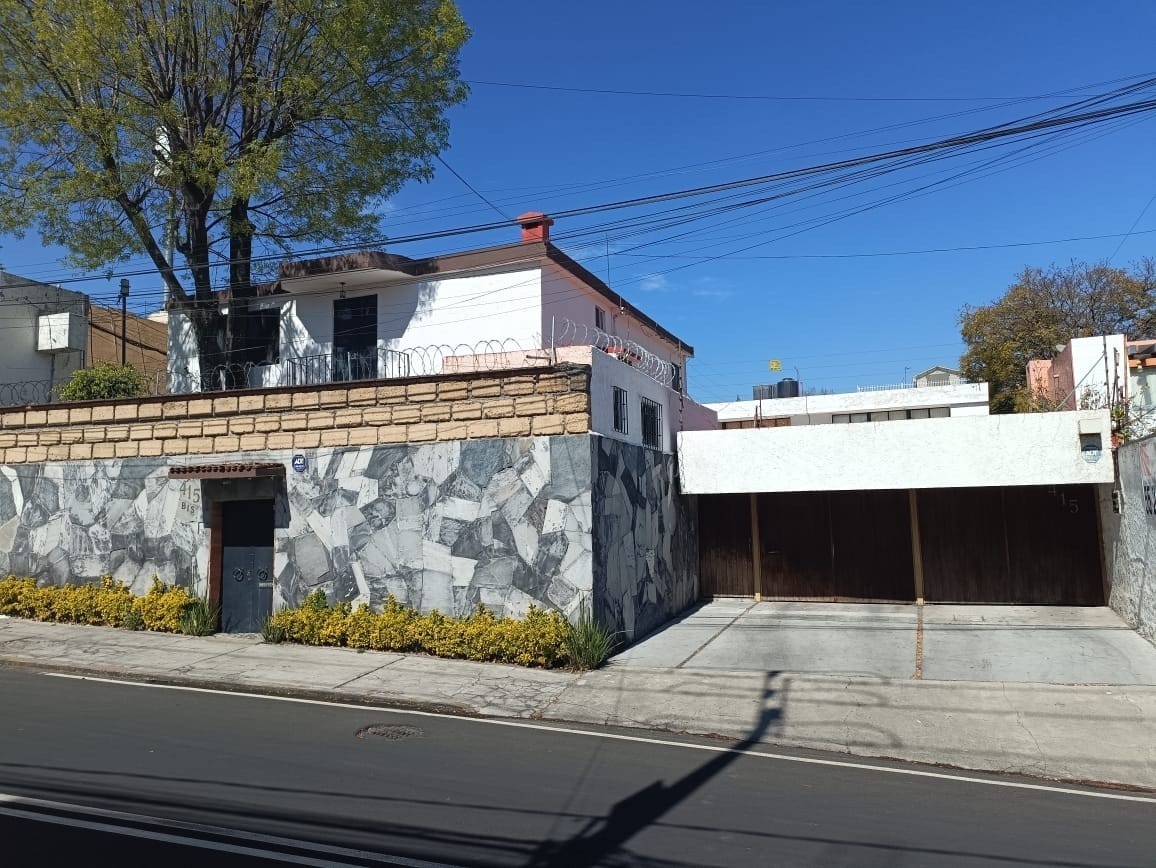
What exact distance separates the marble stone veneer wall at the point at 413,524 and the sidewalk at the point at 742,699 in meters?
1.28

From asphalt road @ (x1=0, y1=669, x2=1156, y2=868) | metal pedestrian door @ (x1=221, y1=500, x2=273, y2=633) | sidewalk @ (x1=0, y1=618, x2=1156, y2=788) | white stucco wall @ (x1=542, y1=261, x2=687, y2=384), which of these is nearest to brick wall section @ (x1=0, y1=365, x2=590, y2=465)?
metal pedestrian door @ (x1=221, y1=500, x2=273, y2=633)

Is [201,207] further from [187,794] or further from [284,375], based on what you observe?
[187,794]

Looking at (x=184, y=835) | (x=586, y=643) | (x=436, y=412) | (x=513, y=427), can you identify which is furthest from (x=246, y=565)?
(x=184, y=835)

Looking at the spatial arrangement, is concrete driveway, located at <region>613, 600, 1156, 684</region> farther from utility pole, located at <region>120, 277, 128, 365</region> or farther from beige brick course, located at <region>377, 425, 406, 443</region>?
utility pole, located at <region>120, 277, 128, 365</region>

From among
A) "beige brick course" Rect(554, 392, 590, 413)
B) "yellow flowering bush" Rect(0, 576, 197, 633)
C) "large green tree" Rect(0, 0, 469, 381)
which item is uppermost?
"large green tree" Rect(0, 0, 469, 381)

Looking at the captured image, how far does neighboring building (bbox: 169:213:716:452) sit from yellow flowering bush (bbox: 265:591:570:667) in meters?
5.11

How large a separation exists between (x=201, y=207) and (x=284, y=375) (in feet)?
13.6

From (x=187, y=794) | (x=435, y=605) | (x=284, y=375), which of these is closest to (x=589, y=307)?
(x=284, y=375)

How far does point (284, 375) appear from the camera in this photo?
19.0 metres

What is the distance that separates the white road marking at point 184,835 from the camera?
489 centimetres

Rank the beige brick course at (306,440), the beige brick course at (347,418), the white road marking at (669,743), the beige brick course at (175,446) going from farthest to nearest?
the beige brick course at (175,446)
the beige brick course at (306,440)
the beige brick course at (347,418)
the white road marking at (669,743)

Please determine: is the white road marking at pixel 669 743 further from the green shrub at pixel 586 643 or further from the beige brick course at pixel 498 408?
the beige brick course at pixel 498 408

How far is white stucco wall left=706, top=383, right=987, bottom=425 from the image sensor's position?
29328 millimetres

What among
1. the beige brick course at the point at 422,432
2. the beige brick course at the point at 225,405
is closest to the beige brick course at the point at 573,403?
the beige brick course at the point at 422,432
